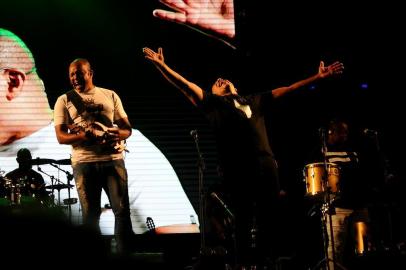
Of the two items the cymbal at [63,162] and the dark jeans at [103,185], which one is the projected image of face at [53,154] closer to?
the cymbal at [63,162]

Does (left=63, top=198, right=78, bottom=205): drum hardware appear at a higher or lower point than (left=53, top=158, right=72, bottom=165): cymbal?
lower

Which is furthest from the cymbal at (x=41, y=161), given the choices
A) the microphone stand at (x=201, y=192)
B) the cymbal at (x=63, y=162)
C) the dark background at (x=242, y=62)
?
the microphone stand at (x=201, y=192)

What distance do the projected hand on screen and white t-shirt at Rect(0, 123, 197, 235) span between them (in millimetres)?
1861

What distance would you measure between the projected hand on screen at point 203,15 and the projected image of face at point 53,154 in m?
1.86

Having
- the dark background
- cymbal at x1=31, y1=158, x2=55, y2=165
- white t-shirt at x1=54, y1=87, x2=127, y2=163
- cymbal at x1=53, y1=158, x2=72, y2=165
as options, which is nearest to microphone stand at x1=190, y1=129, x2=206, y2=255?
the dark background

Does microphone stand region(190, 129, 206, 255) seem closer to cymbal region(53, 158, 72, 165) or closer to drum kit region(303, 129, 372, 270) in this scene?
drum kit region(303, 129, 372, 270)

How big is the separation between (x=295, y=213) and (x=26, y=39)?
181 inches

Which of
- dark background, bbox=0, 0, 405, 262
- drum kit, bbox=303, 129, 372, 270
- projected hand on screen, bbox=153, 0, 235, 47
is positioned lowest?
drum kit, bbox=303, 129, 372, 270

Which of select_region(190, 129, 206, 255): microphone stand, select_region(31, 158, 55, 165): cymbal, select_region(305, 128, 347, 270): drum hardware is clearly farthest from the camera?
select_region(31, 158, 55, 165): cymbal

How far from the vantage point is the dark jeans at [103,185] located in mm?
4896

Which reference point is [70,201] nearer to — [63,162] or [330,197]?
[63,162]

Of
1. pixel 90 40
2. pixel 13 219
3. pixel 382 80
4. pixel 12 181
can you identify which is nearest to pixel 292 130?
pixel 382 80

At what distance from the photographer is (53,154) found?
717 cm

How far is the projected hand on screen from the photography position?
7.81 metres
